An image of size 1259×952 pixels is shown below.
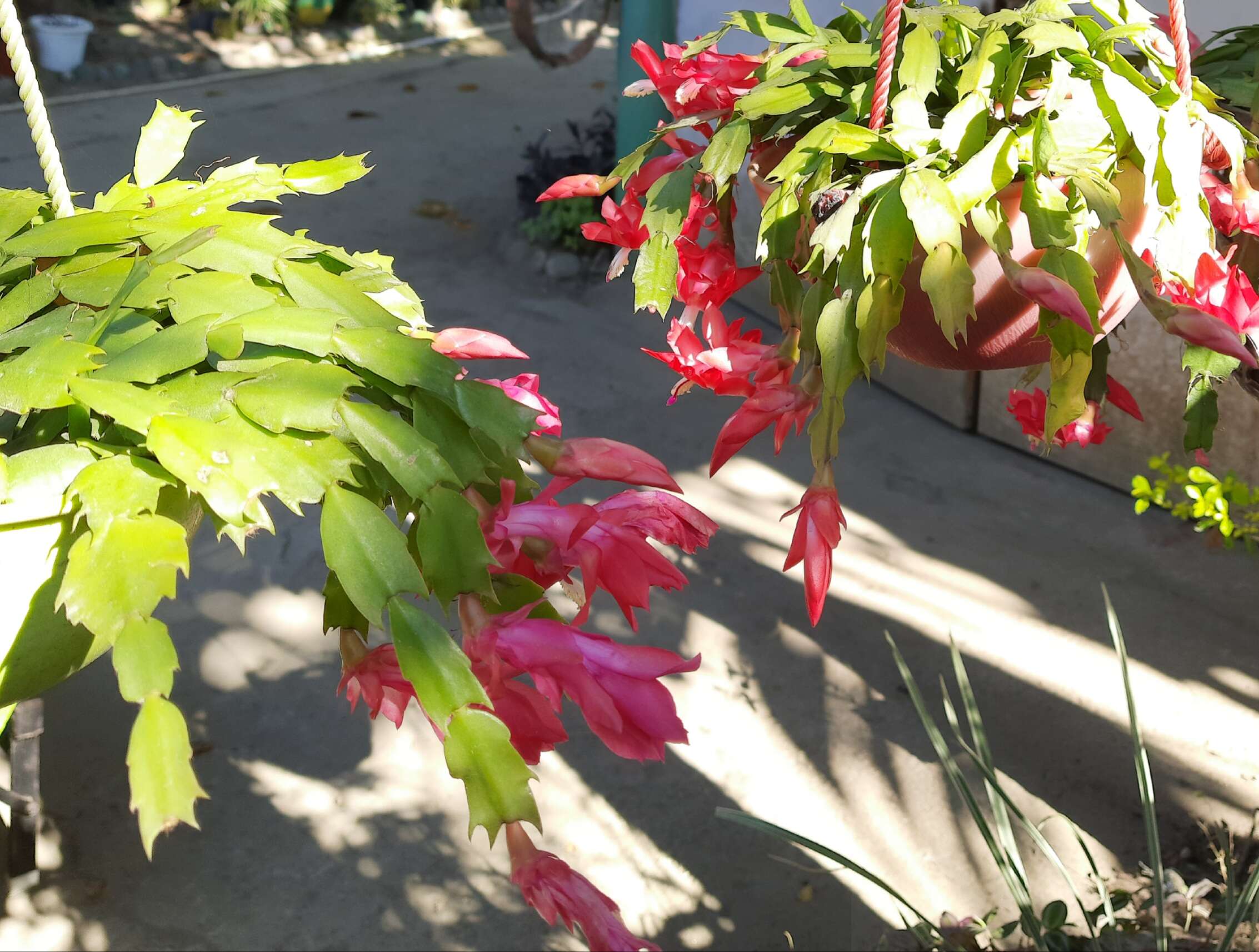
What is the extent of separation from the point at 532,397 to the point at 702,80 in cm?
35

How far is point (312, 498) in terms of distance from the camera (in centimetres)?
47

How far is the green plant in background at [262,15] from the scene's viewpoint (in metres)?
6.85

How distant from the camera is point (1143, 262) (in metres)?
0.64

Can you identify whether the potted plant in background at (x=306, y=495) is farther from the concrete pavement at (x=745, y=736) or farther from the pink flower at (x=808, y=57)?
the concrete pavement at (x=745, y=736)

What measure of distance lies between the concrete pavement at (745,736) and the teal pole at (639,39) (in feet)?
4.07

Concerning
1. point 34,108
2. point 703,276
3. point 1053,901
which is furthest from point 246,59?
point 34,108

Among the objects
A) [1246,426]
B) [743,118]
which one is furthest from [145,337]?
[1246,426]

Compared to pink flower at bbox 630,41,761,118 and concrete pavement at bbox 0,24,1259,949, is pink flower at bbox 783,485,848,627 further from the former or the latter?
concrete pavement at bbox 0,24,1259,949

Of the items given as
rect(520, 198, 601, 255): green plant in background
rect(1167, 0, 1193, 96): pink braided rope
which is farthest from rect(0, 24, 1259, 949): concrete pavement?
rect(520, 198, 601, 255): green plant in background

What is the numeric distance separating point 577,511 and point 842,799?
1587mm

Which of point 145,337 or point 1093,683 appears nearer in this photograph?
point 145,337

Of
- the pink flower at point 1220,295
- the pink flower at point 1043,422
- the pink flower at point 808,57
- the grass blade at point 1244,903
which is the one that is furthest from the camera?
the grass blade at point 1244,903

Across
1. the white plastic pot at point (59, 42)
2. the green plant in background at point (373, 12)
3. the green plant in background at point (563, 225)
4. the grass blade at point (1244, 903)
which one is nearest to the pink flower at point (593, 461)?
the grass blade at point (1244, 903)

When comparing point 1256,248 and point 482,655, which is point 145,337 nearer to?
point 482,655
